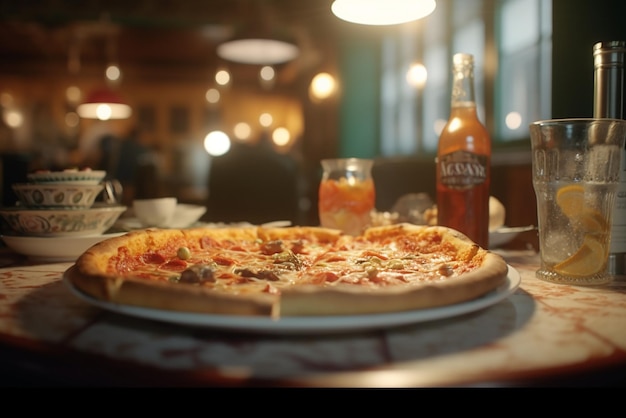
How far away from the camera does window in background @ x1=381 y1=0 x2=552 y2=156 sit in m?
4.76

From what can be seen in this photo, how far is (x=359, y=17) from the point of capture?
208 cm

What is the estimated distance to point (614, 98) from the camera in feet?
4.58

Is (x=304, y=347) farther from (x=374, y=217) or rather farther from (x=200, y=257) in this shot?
(x=374, y=217)

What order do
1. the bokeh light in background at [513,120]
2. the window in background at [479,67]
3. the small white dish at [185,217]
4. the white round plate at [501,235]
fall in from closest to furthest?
the white round plate at [501,235] < the small white dish at [185,217] < the window in background at [479,67] < the bokeh light in background at [513,120]

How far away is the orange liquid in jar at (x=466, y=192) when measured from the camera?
1597 mm

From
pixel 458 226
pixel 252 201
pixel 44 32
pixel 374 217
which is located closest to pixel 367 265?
pixel 458 226

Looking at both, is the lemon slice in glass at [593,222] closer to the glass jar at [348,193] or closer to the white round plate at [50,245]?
the glass jar at [348,193]

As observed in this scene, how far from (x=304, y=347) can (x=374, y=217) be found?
140 cm

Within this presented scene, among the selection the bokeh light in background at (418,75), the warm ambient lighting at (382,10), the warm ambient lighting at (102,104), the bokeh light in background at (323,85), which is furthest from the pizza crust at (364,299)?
the bokeh light in background at (323,85)

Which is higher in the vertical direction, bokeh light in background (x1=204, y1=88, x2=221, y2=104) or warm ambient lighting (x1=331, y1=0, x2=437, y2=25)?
bokeh light in background (x1=204, y1=88, x2=221, y2=104)

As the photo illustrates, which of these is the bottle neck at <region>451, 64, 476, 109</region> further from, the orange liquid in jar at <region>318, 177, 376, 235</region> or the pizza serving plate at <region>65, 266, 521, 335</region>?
the pizza serving plate at <region>65, 266, 521, 335</region>

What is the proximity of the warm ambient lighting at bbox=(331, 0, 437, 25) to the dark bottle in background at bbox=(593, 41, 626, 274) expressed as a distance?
27.6 inches

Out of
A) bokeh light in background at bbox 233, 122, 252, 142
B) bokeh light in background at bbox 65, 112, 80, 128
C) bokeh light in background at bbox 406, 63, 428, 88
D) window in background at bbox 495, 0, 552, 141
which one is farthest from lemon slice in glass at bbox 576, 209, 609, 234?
bokeh light in background at bbox 233, 122, 252, 142

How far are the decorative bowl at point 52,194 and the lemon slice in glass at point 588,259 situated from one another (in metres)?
1.37
